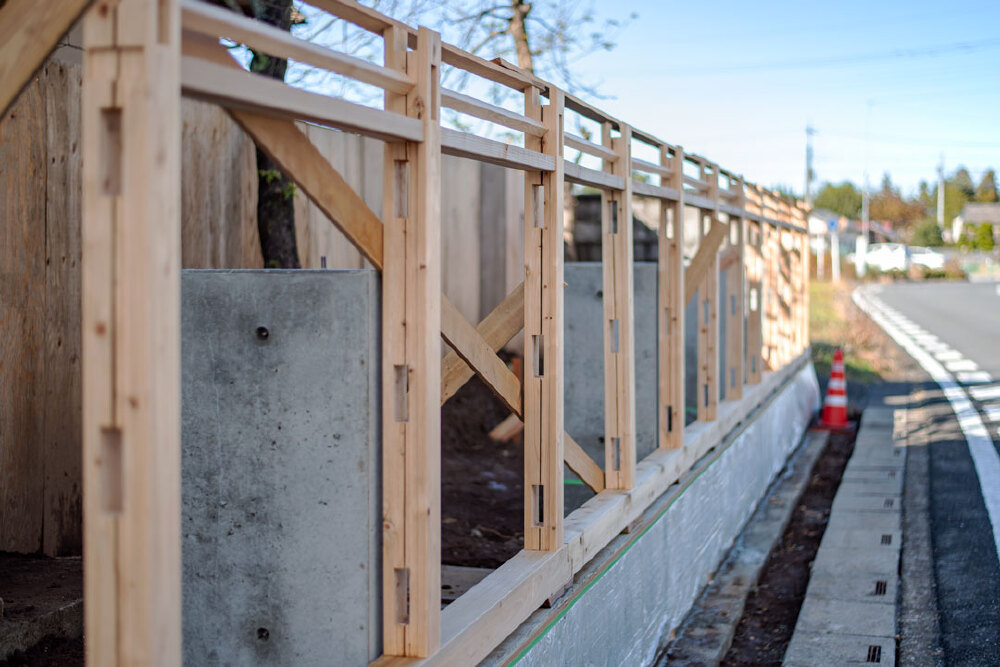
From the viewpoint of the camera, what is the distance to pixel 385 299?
2.93 meters

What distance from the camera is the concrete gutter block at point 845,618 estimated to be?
573 cm

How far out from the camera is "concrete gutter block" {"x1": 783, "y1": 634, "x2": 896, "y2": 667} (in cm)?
532

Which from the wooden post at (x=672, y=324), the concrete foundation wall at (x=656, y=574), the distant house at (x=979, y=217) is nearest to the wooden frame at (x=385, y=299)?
the concrete foundation wall at (x=656, y=574)

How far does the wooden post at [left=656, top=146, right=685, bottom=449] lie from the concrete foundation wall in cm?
34

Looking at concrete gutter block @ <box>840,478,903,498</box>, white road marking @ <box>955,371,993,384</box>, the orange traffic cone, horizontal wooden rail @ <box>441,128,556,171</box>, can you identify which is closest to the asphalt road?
white road marking @ <box>955,371,993,384</box>

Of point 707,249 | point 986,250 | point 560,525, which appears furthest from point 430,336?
point 986,250

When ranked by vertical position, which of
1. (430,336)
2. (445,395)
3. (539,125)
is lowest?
(445,395)

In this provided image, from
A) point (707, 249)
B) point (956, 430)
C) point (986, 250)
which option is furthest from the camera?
point (986, 250)

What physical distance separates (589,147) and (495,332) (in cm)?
100

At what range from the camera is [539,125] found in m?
3.95

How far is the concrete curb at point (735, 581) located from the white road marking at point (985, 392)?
4.40m

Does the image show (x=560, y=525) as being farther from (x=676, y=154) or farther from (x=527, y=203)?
(x=676, y=154)

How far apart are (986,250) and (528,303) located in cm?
9321

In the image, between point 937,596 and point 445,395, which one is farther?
point 937,596
